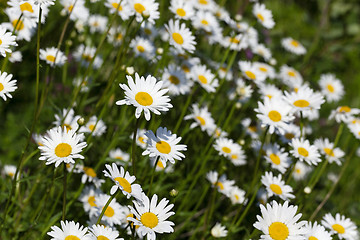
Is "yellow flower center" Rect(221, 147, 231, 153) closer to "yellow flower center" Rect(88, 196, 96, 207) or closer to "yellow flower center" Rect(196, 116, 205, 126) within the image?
"yellow flower center" Rect(196, 116, 205, 126)

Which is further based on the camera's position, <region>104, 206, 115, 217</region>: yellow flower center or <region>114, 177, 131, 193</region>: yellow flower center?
<region>104, 206, 115, 217</region>: yellow flower center

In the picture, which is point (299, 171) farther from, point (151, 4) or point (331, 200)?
point (151, 4)

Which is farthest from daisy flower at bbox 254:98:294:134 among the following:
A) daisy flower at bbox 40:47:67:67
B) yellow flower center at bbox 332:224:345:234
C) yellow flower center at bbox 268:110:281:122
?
daisy flower at bbox 40:47:67:67

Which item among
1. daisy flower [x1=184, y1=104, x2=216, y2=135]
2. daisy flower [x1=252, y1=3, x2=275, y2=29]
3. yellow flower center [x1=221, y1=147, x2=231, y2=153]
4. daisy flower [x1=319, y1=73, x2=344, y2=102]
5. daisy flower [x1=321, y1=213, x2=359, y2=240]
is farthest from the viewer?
daisy flower [x1=319, y1=73, x2=344, y2=102]

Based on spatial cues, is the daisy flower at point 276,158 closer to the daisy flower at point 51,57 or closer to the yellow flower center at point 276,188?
the yellow flower center at point 276,188

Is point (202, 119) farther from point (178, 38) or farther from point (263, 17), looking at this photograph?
point (263, 17)
